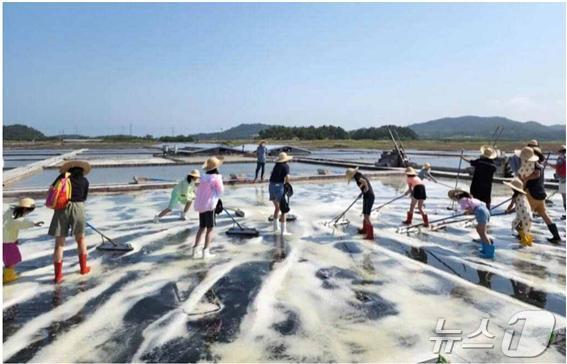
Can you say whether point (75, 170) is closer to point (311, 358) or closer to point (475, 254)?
point (311, 358)

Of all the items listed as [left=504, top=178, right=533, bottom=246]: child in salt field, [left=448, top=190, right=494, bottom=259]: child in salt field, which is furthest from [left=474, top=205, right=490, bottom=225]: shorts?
[left=504, top=178, right=533, bottom=246]: child in salt field

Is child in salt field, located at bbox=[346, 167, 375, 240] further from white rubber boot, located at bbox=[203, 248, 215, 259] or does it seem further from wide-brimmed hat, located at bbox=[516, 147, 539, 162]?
white rubber boot, located at bbox=[203, 248, 215, 259]

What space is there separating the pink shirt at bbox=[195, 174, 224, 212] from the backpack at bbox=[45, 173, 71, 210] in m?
1.74

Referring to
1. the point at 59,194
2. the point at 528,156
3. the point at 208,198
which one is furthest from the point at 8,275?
the point at 528,156

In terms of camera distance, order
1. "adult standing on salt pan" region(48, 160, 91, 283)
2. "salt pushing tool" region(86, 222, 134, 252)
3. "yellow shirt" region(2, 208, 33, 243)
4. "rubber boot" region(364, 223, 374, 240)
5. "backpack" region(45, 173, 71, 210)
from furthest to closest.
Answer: "rubber boot" region(364, 223, 374, 240), "salt pushing tool" region(86, 222, 134, 252), "yellow shirt" region(2, 208, 33, 243), "adult standing on salt pan" region(48, 160, 91, 283), "backpack" region(45, 173, 71, 210)

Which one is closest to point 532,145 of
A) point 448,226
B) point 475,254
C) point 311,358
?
point 448,226

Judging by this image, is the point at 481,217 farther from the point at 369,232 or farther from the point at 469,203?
the point at 369,232

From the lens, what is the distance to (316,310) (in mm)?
4477

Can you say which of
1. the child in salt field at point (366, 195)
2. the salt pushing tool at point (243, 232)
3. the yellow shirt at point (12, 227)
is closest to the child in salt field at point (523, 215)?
the child in salt field at point (366, 195)

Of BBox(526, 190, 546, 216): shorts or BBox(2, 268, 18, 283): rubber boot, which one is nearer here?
BBox(2, 268, 18, 283): rubber boot

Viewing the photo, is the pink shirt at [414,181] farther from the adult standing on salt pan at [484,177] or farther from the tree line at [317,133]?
the tree line at [317,133]

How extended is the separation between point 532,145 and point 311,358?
7.44 meters

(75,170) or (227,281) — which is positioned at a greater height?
(75,170)

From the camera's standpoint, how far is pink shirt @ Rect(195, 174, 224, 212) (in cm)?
612
